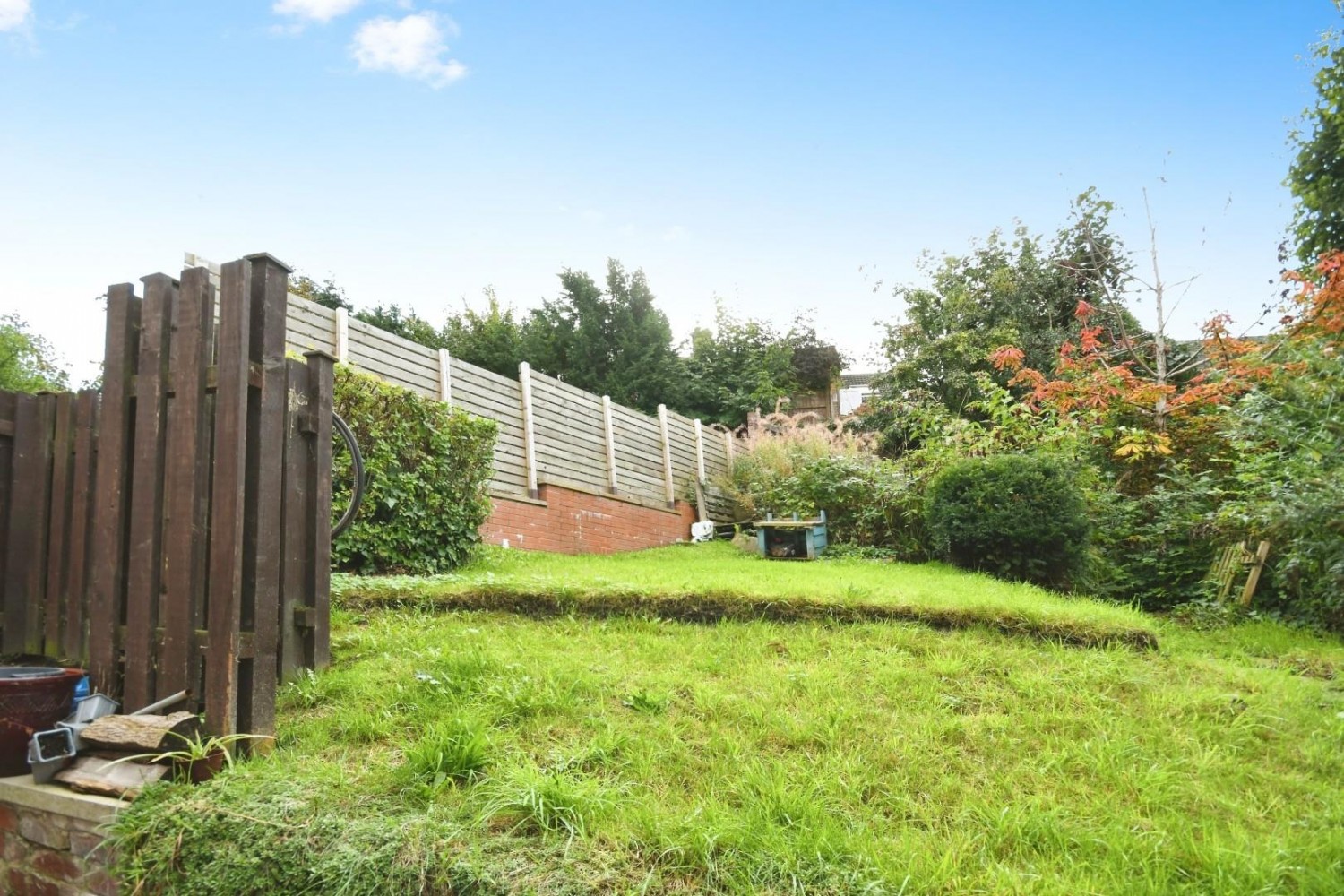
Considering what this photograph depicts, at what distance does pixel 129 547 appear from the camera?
2781 millimetres

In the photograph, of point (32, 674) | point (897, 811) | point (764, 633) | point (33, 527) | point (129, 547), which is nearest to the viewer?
point (897, 811)

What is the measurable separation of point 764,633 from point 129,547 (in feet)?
8.69

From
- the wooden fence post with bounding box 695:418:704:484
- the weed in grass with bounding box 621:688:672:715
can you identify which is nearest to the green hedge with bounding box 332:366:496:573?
the weed in grass with bounding box 621:688:672:715

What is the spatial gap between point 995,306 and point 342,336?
12.5 meters

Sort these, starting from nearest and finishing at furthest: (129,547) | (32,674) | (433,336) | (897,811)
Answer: (897,811), (32,674), (129,547), (433,336)

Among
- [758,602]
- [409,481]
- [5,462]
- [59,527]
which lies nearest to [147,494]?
[59,527]

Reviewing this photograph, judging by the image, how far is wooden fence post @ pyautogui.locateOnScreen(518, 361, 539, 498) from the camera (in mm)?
8656

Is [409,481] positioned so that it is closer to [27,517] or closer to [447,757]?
[27,517]

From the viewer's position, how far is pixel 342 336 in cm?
673

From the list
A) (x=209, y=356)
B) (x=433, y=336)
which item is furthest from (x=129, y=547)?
(x=433, y=336)

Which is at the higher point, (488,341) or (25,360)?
(25,360)

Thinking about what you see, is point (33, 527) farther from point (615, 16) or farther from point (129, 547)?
point (615, 16)

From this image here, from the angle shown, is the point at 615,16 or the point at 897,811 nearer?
the point at 897,811

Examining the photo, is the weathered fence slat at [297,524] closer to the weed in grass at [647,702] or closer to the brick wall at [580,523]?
the weed in grass at [647,702]
